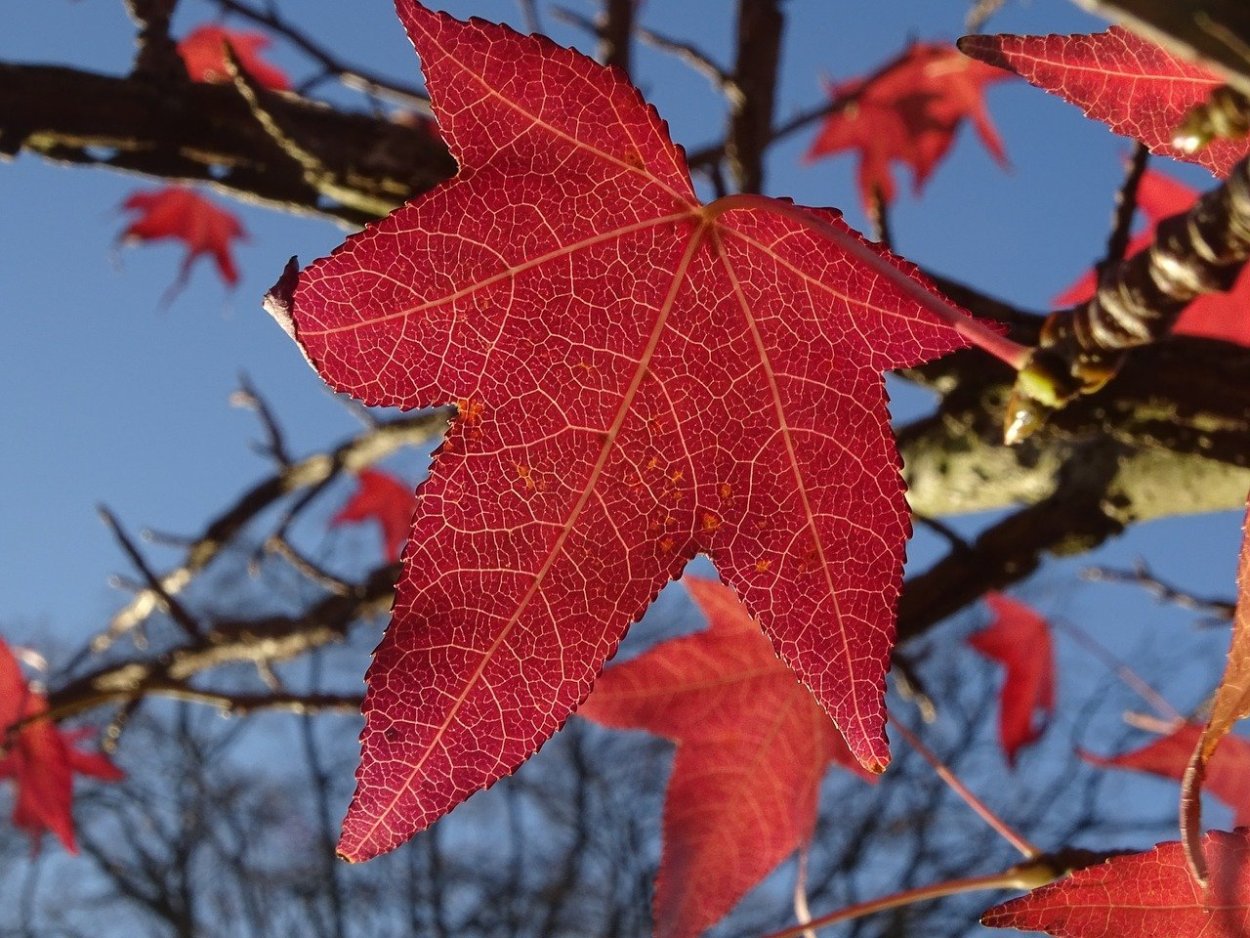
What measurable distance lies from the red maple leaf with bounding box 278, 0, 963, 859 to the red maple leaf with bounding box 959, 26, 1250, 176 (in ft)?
0.29

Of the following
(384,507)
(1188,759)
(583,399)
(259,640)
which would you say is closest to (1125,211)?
(1188,759)

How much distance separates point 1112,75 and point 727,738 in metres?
0.51

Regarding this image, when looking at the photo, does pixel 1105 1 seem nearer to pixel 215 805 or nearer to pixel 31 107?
pixel 31 107

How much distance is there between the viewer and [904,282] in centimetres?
39

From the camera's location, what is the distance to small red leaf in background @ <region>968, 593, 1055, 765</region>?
1.46m

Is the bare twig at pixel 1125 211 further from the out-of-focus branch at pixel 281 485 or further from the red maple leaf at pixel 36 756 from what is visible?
the red maple leaf at pixel 36 756

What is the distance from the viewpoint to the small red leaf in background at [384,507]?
2.30 metres

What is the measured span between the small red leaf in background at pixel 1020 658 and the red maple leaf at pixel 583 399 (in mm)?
1087

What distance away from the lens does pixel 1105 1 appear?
184 millimetres

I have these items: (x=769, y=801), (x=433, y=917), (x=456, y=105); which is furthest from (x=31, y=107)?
(x=433, y=917)

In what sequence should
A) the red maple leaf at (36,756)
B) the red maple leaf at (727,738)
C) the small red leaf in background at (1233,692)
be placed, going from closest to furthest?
the small red leaf in background at (1233,692) < the red maple leaf at (727,738) < the red maple leaf at (36,756)

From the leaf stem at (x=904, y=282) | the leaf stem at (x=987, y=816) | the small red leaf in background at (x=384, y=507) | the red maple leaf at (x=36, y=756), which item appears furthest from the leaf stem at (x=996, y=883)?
the small red leaf in background at (x=384, y=507)

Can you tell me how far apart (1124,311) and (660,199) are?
0.21 meters

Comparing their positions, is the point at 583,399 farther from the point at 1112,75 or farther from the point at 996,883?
the point at 996,883
